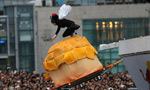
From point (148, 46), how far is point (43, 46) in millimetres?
54637

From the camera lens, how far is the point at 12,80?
38656 mm

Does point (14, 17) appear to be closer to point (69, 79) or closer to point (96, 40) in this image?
point (96, 40)

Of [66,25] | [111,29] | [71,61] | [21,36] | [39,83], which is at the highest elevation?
[66,25]

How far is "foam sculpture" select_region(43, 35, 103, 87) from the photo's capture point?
23828mm

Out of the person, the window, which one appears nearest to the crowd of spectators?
the person

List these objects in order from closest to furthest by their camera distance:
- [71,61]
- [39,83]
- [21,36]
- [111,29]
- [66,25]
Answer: [71,61], [66,25], [39,83], [21,36], [111,29]

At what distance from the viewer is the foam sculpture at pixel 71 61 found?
938 inches

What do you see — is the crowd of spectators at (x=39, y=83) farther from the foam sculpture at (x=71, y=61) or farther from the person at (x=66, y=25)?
the person at (x=66, y=25)

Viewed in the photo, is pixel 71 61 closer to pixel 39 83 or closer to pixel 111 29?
pixel 39 83

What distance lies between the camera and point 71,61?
23.9 m

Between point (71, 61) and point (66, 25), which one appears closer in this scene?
point (71, 61)

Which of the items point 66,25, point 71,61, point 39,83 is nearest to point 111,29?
point 39,83

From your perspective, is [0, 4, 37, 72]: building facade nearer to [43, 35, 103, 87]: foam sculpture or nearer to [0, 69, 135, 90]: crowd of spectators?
[0, 69, 135, 90]: crowd of spectators

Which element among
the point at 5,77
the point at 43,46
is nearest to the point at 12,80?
the point at 5,77
